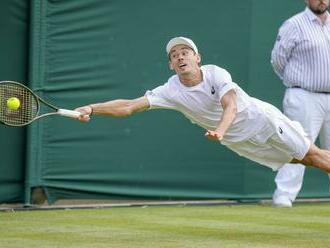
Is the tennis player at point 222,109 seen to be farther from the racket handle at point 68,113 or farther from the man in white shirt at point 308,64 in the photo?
the man in white shirt at point 308,64

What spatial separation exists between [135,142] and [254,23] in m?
1.83

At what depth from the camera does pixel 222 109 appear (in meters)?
7.66

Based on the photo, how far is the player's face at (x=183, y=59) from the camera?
750 cm

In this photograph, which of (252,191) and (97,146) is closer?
(97,146)

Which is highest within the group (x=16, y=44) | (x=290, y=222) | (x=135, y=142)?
(x=16, y=44)

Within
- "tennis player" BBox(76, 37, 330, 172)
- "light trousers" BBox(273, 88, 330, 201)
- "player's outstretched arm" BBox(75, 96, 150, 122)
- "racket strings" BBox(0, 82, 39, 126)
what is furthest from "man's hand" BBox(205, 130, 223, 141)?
"light trousers" BBox(273, 88, 330, 201)

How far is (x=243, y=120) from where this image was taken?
7.73 m

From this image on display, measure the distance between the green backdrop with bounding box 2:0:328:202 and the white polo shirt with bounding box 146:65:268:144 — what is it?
8.74 ft

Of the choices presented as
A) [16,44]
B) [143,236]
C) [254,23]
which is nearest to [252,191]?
[254,23]

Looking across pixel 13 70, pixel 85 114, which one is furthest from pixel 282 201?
pixel 85 114

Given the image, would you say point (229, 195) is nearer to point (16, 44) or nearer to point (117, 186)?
point (117, 186)

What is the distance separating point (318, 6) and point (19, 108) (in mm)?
3912

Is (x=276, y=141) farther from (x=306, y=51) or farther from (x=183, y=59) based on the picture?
(x=306, y=51)

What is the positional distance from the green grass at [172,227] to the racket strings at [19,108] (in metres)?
0.84
